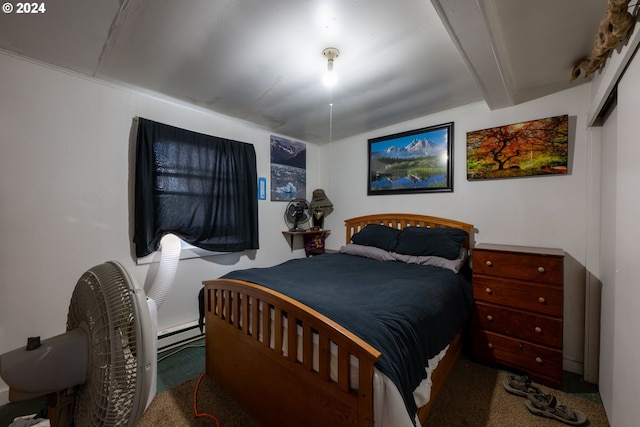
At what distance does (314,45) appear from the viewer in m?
1.62

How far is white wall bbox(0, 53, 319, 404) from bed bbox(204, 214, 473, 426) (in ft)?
3.53

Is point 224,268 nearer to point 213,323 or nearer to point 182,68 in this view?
point 213,323

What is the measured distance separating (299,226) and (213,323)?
1972mm

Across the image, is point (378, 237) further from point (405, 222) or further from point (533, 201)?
point (533, 201)

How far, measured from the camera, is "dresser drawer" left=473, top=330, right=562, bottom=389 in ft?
5.71

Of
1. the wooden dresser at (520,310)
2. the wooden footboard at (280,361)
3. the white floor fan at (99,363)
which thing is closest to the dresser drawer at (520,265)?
the wooden dresser at (520,310)

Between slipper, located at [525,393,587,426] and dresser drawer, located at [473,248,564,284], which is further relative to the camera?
dresser drawer, located at [473,248,564,284]

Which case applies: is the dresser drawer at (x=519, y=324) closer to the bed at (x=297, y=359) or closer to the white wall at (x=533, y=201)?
the bed at (x=297, y=359)

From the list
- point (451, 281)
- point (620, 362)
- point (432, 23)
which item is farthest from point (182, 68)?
point (620, 362)

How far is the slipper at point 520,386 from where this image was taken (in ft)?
5.49

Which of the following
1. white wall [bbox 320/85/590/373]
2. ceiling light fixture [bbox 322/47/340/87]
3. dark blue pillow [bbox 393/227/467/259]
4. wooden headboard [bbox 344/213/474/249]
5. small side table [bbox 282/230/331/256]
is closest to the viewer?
ceiling light fixture [bbox 322/47/340/87]

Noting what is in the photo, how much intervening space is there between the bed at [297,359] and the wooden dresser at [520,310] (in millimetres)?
189

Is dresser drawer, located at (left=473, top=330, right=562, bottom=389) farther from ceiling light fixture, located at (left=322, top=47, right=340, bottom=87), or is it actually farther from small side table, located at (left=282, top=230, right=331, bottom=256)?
ceiling light fixture, located at (left=322, top=47, right=340, bottom=87)

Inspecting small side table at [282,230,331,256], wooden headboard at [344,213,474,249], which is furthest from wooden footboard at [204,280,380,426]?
wooden headboard at [344,213,474,249]
